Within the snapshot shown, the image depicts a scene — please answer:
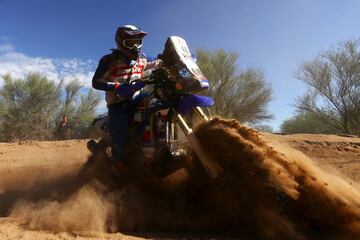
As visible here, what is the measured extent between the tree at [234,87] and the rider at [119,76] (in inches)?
732

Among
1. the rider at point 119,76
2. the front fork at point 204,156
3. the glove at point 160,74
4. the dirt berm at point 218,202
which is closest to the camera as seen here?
the dirt berm at point 218,202

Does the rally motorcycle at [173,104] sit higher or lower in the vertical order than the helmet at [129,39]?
lower

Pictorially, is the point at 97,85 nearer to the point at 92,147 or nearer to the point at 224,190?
the point at 92,147

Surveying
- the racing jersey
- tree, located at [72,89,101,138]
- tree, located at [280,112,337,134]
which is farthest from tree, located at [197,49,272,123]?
the racing jersey

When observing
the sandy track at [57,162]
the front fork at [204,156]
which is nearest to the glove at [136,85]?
the front fork at [204,156]

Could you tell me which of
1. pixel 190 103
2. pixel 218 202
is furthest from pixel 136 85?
pixel 218 202

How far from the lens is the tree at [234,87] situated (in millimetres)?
24094

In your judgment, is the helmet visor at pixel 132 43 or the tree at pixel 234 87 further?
the tree at pixel 234 87

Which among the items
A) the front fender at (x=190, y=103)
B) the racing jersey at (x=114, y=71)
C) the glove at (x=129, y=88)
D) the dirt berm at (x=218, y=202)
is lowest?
the dirt berm at (x=218, y=202)

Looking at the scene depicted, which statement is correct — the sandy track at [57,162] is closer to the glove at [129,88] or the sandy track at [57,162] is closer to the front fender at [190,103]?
the front fender at [190,103]

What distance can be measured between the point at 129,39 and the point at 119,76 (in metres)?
0.51

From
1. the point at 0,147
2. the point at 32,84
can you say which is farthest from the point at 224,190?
the point at 32,84

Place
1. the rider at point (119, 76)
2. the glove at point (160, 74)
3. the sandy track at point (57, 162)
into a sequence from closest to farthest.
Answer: the sandy track at point (57, 162), the glove at point (160, 74), the rider at point (119, 76)

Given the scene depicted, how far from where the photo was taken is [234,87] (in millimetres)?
24625
